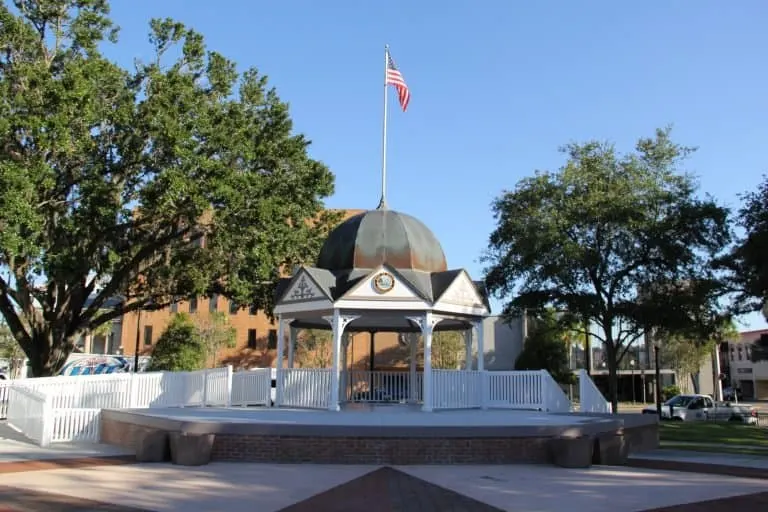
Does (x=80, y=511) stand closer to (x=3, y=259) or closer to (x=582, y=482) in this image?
(x=582, y=482)

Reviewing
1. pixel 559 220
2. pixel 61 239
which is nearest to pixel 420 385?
pixel 559 220

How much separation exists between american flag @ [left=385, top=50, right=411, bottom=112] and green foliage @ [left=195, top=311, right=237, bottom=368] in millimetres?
43255

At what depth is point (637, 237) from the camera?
1162 inches

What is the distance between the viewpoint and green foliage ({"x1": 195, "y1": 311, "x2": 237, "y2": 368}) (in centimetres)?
6475

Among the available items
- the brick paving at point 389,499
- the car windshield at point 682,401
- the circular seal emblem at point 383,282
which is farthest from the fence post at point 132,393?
the car windshield at point 682,401

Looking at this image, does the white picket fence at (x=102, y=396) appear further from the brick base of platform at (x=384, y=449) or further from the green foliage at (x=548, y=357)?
the green foliage at (x=548, y=357)

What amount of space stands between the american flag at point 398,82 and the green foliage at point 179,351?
34206 millimetres

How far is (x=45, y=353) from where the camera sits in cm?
2783

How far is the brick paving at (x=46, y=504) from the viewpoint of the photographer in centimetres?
926

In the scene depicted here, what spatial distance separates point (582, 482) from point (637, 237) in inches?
771

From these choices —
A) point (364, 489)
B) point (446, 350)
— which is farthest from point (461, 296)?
point (446, 350)

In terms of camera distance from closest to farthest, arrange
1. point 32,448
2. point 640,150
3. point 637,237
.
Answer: point 32,448, point 637,237, point 640,150

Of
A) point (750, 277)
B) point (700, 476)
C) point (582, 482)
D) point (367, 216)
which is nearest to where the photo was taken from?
point (582, 482)

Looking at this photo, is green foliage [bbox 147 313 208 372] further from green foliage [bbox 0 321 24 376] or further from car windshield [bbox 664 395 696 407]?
car windshield [bbox 664 395 696 407]
